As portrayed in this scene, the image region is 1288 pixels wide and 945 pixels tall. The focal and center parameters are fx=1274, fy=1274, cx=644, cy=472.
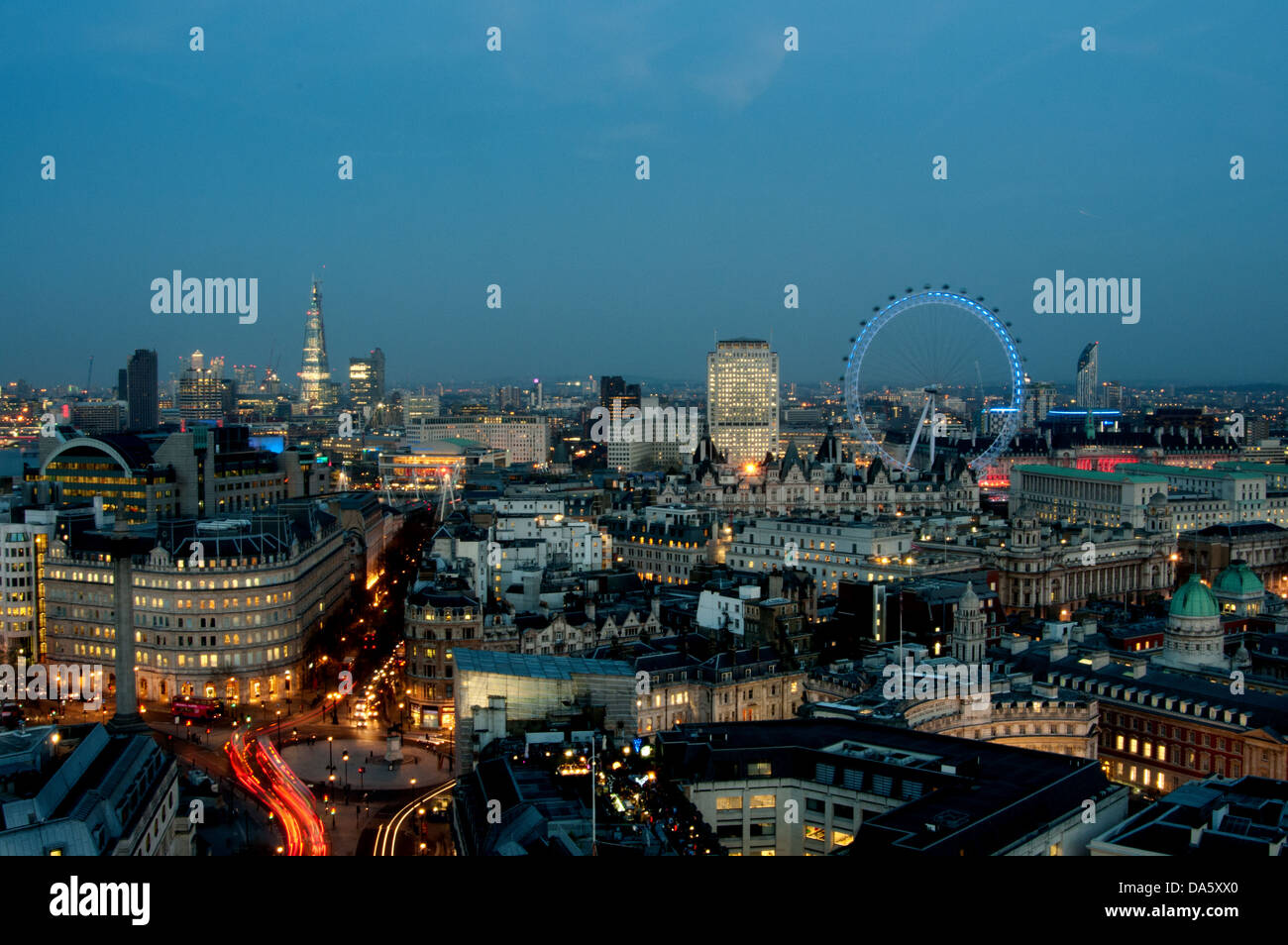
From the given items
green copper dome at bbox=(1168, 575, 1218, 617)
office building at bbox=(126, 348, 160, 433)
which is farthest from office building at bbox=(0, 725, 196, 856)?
office building at bbox=(126, 348, 160, 433)

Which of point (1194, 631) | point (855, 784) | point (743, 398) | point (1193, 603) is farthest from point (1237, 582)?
point (743, 398)

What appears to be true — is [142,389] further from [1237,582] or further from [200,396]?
[1237,582]

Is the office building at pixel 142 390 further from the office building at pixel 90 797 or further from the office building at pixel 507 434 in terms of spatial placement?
the office building at pixel 90 797

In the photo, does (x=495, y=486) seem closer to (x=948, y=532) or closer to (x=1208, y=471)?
→ (x=948, y=532)
